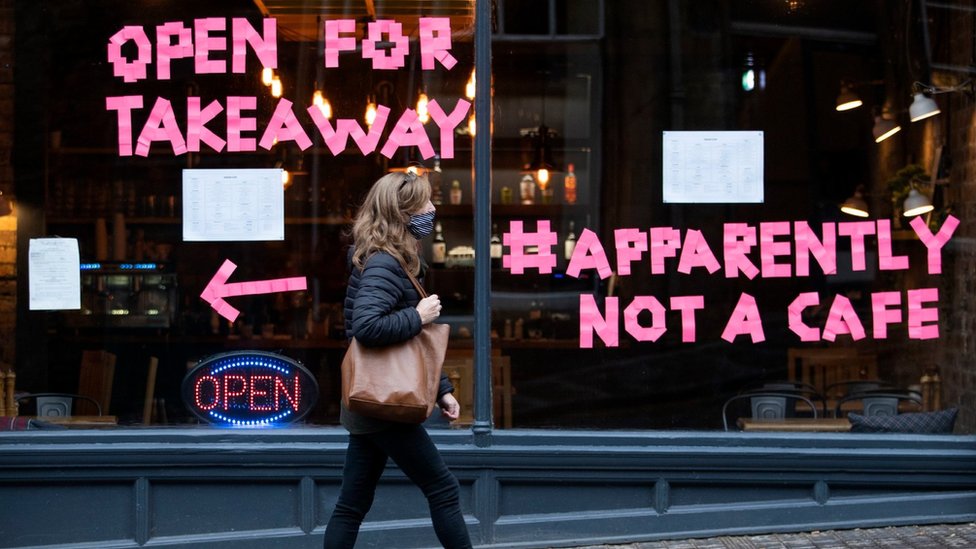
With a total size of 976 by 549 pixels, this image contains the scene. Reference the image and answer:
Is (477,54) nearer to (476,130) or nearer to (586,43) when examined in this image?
(476,130)

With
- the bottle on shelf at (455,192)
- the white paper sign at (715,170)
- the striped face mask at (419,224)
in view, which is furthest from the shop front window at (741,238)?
the striped face mask at (419,224)

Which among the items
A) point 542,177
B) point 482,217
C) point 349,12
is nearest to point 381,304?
point 482,217

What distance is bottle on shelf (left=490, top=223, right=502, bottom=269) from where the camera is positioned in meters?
6.49

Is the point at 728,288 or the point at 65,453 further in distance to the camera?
the point at 728,288

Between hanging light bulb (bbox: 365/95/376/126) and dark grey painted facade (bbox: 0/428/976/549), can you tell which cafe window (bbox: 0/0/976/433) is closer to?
hanging light bulb (bbox: 365/95/376/126)

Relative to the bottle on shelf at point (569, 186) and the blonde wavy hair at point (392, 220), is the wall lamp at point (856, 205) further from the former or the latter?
the blonde wavy hair at point (392, 220)

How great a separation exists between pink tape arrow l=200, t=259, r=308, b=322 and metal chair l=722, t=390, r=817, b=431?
2716 mm

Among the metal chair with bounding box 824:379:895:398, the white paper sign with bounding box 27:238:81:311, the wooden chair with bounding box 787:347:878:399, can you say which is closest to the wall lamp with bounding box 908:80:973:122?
the wooden chair with bounding box 787:347:878:399

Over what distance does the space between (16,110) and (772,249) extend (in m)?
4.57

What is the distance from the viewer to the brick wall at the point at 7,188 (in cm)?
662

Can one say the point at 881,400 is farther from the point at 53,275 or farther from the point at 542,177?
the point at 53,275

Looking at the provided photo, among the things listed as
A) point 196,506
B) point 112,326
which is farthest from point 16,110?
point 196,506

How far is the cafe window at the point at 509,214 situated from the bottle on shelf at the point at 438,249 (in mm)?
487

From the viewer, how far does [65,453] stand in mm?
5906
